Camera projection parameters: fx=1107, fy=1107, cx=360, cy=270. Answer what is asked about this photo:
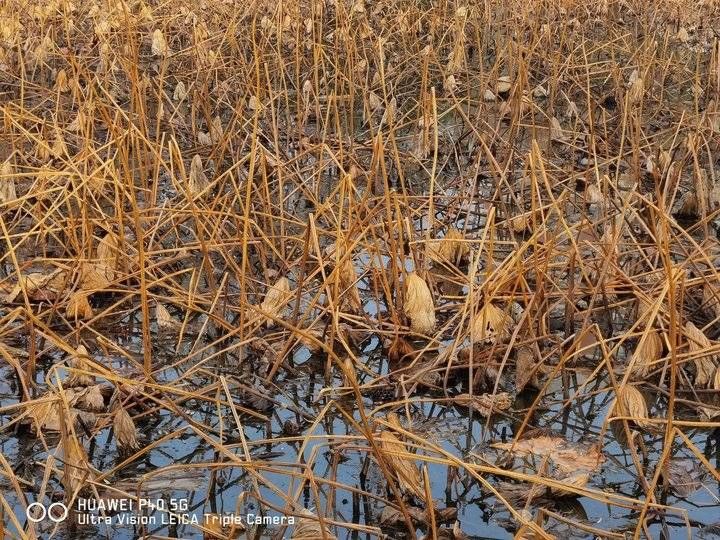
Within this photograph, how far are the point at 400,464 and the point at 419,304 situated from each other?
0.79m

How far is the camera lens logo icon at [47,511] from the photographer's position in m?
2.08

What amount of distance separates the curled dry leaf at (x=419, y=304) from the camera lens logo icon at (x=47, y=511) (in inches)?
42.7

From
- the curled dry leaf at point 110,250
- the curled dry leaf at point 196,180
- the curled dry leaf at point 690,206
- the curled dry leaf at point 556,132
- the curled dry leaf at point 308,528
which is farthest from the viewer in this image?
the curled dry leaf at point 556,132

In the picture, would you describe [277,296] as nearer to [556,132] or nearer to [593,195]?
[593,195]

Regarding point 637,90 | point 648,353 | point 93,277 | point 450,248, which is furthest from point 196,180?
point 637,90

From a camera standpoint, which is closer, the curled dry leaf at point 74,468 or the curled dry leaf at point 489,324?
the curled dry leaf at point 74,468

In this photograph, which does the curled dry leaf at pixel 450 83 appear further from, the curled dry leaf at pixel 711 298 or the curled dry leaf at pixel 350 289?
the curled dry leaf at pixel 711 298

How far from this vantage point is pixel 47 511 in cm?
214

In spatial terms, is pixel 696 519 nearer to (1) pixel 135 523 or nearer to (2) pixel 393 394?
(2) pixel 393 394

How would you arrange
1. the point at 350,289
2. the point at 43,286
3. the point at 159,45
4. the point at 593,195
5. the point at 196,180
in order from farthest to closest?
the point at 159,45 → the point at 593,195 → the point at 196,180 → the point at 43,286 → the point at 350,289

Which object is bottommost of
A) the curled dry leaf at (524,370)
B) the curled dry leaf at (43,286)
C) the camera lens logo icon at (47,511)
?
the curled dry leaf at (524,370)

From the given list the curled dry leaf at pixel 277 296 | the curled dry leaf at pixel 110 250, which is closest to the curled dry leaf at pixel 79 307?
the curled dry leaf at pixel 110 250

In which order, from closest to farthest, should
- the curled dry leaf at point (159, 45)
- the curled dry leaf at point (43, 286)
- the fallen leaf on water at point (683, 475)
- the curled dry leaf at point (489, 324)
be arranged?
the fallen leaf on water at point (683, 475)
the curled dry leaf at point (489, 324)
the curled dry leaf at point (43, 286)
the curled dry leaf at point (159, 45)

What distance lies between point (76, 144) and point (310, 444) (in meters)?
2.46
